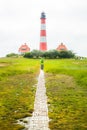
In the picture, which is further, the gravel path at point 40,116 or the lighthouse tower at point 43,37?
the lighthouse tower at point 43,37

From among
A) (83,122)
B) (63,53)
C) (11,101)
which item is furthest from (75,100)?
(63,53)

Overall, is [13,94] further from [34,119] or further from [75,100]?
[34,119]

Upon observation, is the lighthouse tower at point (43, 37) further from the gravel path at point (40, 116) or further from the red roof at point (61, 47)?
the gravel path at point (40, 116)

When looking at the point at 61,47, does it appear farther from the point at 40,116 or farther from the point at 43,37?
the point at 40,116

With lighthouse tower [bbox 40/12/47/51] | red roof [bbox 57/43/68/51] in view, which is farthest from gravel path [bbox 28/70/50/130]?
red roof [bbox 57/43/68/51]

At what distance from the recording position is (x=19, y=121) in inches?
710

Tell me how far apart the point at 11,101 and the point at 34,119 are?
647cm

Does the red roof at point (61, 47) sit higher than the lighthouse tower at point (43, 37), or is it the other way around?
the lighthouse tower at point (43, 37)

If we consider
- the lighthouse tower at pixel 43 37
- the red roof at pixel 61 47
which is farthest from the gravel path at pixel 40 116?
the red roof at pixel 61 47

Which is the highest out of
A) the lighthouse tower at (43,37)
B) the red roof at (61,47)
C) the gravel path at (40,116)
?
the lighthouse tower at (43,37)

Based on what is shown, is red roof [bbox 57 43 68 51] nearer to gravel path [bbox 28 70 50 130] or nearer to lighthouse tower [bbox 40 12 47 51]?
lighthouse tower [bbox 40 12 47 51]

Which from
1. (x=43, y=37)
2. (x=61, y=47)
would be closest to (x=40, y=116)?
(x=43, y=37)

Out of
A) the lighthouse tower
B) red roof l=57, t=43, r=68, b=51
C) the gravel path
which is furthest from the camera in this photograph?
red roof l=57, t=43, r=68, b=51

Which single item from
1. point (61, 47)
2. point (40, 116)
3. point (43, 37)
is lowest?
point (40, 116)
